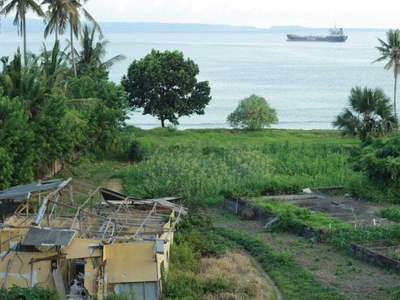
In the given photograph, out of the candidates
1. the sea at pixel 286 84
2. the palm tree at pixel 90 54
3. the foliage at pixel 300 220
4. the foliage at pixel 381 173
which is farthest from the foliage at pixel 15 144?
the sea at pixel 286 84

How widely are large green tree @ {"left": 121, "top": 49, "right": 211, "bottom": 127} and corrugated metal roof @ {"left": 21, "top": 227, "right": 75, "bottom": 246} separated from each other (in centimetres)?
2974

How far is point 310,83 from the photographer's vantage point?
4050 inches

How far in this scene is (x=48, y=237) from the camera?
15.2 meters

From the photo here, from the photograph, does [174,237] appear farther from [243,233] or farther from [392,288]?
[392,288]

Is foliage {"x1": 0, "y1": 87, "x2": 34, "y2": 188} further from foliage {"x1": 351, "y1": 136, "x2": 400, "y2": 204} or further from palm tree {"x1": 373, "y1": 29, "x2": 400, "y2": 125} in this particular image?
palm tree {"x1": 373, "y1": 29, "x2": 400, "y2": 125}

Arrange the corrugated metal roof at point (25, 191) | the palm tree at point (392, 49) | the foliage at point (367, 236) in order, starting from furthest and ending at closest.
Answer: the palm tree at point (392, 49), the foliage at point (367, 236), the corrugated metal roof at point (25, 191)

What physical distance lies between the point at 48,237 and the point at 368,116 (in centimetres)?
2500

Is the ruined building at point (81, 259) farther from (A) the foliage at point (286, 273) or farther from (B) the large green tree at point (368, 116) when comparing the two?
(B) the large green tree at point (368, 116)

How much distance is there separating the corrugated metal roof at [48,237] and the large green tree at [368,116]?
78.6 feet

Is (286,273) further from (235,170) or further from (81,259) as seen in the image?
(235,170)

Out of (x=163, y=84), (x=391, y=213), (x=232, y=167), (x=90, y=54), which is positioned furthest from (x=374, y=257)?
(x=163, y=84)

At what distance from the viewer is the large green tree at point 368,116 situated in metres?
36.2

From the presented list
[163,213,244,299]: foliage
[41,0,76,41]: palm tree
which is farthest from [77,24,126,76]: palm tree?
[163,213,244,299]: foliage

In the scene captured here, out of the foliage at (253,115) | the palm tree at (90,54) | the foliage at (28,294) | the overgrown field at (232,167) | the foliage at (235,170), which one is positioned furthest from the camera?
the foliage at (253,115)
